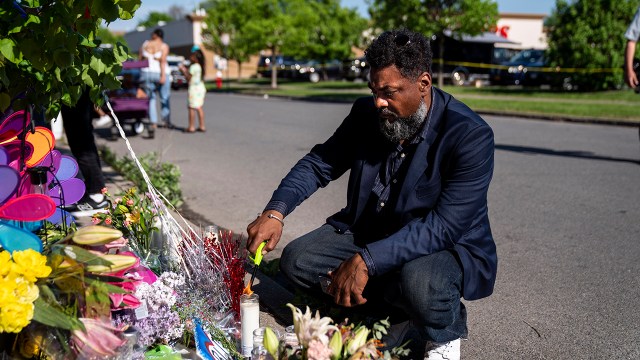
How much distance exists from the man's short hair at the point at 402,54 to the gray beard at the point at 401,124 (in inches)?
7.2

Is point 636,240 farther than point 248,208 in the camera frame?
No

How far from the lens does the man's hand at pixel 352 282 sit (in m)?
2.82

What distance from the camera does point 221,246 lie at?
3529 mm

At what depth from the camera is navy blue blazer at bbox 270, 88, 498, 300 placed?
2.93 metres

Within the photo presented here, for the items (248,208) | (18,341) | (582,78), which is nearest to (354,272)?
(18,341)

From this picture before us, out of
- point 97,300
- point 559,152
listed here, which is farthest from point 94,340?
point 559,152

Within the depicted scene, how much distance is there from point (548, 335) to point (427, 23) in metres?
25.5

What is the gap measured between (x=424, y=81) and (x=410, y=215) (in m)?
0.63

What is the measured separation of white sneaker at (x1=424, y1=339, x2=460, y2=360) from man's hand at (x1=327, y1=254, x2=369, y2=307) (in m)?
0.44

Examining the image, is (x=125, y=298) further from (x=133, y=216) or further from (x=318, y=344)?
(x=133, y=216)

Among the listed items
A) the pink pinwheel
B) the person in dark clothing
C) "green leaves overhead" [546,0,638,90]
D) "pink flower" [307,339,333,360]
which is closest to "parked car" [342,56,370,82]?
"green leaves overhead" [546,0,638,90]

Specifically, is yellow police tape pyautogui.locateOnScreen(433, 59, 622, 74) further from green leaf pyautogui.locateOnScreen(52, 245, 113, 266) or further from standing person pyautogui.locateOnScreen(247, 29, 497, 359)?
green leaf pyautogui.locateOnScreen(52, 245, 113, 266)

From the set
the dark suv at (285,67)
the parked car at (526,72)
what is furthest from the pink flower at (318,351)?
the dark suv at (285,67)

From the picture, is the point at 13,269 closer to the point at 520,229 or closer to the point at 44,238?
the point at 44,238
